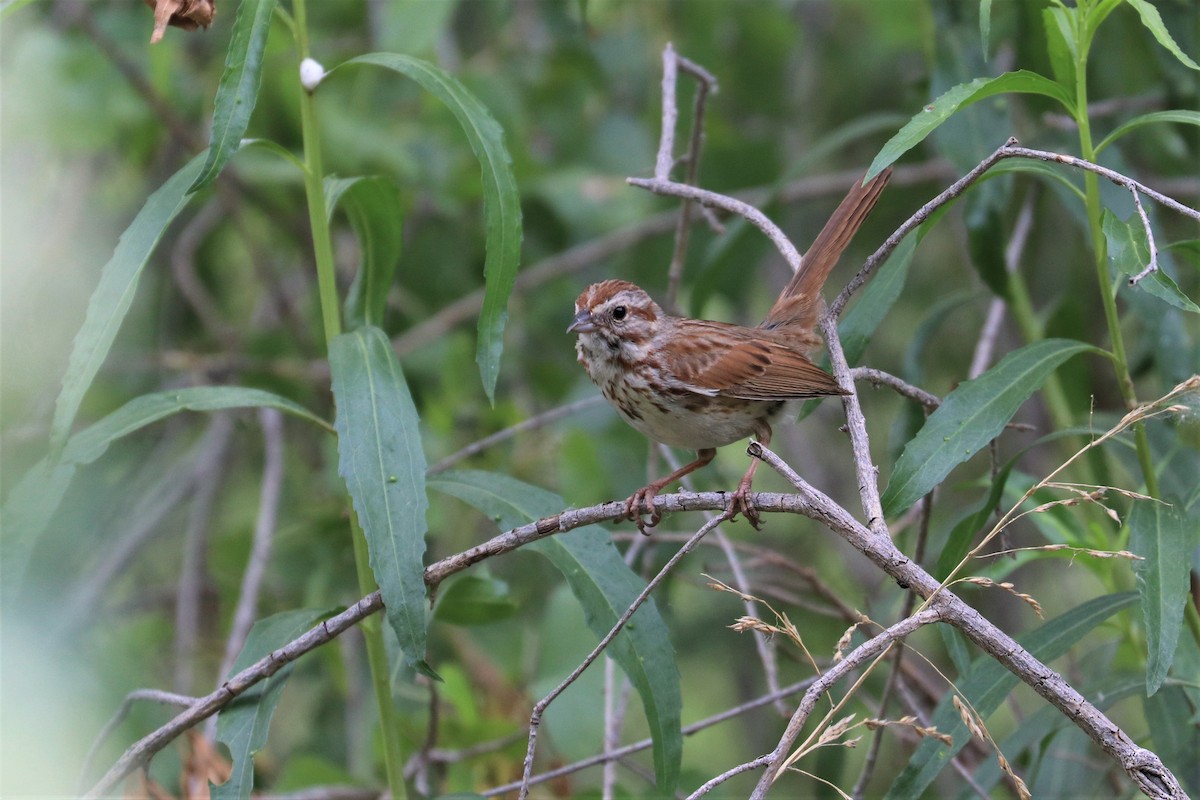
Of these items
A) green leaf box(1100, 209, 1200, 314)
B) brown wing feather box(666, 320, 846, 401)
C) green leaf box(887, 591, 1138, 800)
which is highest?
brown wing feather box(666, 320, 846, 401)

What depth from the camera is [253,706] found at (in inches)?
101

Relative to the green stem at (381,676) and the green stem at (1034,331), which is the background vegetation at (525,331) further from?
the green stem at (381,676)

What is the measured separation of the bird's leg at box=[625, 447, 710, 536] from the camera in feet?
8.62

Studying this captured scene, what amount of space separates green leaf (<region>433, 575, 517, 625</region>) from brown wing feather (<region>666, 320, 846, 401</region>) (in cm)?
92

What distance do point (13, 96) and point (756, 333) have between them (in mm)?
3418

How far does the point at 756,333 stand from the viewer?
3.81 metres

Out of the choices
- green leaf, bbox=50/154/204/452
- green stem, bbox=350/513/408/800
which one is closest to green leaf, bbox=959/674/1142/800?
green stem, bbox=350/513/408/800

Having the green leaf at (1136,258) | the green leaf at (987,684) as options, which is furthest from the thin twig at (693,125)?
the green leaf at (987,684)

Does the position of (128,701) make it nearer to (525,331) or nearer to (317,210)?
(317,210)

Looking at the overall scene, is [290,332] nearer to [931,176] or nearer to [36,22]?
[36,22]

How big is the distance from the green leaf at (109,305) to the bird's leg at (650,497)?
113 cm

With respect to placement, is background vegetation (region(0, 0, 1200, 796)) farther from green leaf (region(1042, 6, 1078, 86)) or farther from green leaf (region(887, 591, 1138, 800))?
green leaf (region(1042, 6, 1078, 86))

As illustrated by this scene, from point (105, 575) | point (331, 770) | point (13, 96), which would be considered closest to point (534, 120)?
point (13, 96)

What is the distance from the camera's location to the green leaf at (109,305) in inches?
90.4
